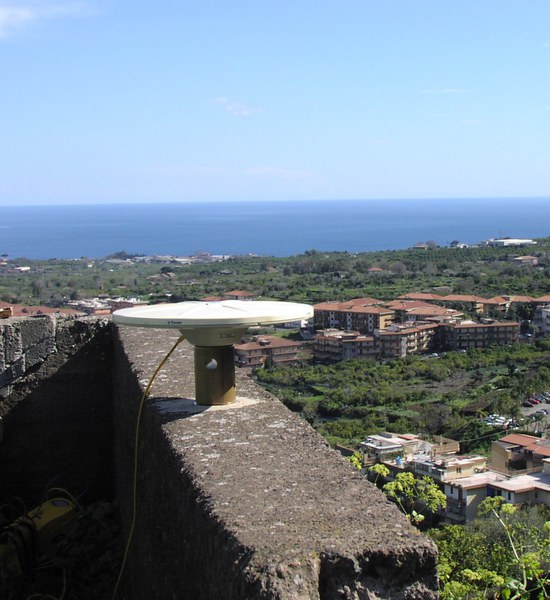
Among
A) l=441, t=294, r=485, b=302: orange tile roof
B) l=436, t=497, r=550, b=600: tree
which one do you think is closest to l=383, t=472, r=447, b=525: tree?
l=436, t=497, r=550, b=600: tree

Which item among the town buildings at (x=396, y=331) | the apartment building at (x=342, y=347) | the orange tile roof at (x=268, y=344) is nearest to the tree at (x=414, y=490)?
the orange tile roof at (x=268, y=344)

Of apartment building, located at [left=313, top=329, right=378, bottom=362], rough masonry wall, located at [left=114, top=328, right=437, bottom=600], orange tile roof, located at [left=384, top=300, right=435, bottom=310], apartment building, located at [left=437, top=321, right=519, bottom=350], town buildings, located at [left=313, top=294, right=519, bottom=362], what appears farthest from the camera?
orange tile roof, located at [left=384, top=300, right=435, bottom=310]

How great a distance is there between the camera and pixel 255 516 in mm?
1242

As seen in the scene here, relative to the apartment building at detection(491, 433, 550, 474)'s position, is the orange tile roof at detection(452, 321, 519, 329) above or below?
below

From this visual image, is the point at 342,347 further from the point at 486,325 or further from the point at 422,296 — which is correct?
the point at 422,296

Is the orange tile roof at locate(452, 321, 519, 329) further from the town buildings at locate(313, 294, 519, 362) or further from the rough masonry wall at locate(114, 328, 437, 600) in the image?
the rough masonry wall at locate(114, 328, 437, 600)

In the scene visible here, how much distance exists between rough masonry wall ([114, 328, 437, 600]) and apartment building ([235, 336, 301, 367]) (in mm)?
25424

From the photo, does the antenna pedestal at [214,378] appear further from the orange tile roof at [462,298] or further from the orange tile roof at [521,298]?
the orange tile roof at [521,298]

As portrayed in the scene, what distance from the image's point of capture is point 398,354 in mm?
32219

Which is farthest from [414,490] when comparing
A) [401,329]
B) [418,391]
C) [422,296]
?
[422,296]

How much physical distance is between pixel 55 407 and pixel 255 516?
7.00ft

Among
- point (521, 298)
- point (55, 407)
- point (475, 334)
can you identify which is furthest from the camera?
point (521, 298)

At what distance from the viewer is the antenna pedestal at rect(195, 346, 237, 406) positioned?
2.03 meters

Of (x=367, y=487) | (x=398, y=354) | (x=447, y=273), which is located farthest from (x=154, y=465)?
(x=447, y=273)
